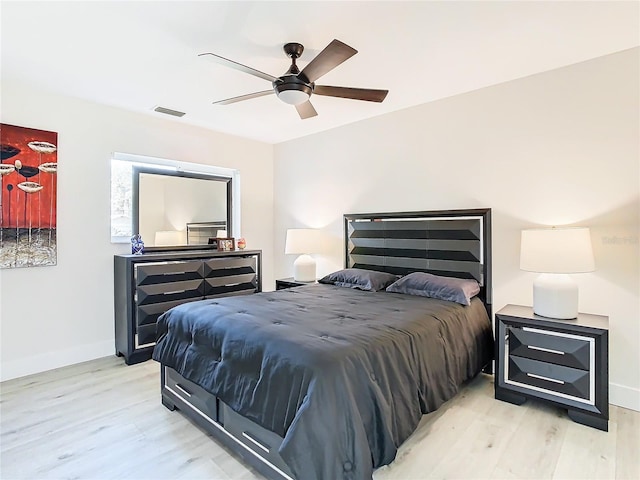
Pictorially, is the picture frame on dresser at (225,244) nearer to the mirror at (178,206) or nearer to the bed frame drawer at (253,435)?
the mirror at (178,206)

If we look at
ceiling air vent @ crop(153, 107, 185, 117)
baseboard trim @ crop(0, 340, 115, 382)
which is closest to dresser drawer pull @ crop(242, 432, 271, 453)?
baseboard trim @ crop(0, 340, 115, 382)

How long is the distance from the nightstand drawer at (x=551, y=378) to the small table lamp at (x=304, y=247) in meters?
2.43

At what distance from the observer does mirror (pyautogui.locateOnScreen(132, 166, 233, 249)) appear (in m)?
3.99

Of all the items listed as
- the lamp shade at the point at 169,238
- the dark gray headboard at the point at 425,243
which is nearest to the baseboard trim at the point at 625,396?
the dark gray headboard at the point at 425,243

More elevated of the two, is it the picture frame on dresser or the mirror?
the mirror

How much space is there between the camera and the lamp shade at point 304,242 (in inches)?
171

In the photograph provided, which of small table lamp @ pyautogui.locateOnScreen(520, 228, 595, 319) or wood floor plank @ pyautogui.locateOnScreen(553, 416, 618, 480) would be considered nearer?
wood floor plank @ pyautogui.locateOnScreen(553, 416, 618, 480)

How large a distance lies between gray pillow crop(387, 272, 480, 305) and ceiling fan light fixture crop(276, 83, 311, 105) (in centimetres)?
186

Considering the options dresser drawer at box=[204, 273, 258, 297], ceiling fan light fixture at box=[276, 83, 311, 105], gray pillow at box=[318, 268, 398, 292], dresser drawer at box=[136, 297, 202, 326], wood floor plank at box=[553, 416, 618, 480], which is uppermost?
ceiling fan light fixture at box=[276, 83, 311, 105]

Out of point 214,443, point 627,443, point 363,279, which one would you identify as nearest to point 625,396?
point 627,443

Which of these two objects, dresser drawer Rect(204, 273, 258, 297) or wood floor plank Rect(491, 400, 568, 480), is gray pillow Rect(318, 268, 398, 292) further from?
wood floor plank Rect(491, 400, 568, 480)

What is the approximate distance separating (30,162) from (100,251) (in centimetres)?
102

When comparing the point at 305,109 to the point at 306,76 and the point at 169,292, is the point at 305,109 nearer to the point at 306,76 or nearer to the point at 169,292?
the point at 306,76

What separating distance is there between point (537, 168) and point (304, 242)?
257 cm
